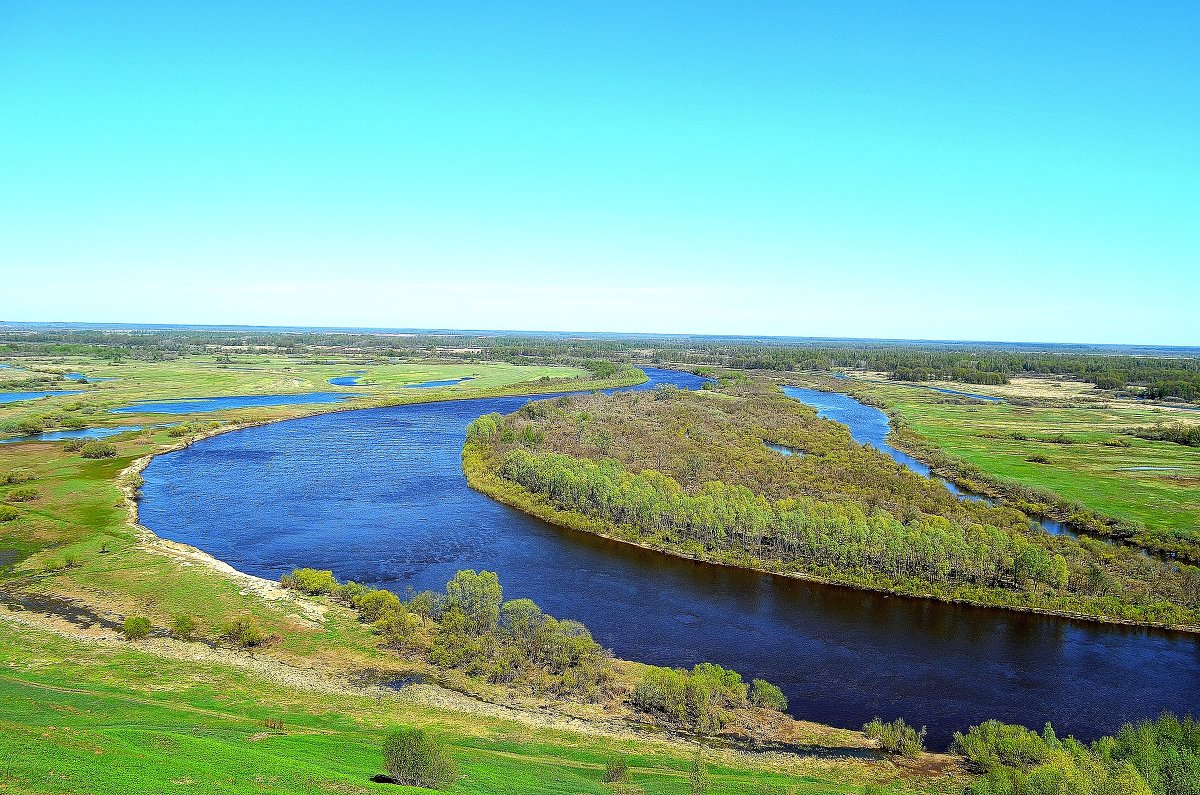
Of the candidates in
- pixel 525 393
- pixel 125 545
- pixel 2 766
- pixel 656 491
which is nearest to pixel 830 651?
pixel 656 491

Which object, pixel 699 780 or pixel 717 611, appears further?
pixel 717 611

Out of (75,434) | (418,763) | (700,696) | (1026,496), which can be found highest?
(75,434)

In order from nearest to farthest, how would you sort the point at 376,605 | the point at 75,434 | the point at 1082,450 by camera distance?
the point at 376,605 → the point at 75,434 → the point at 1082,450

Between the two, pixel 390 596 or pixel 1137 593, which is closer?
pixel 390 596

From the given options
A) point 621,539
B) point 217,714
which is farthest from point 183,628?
point 621,539

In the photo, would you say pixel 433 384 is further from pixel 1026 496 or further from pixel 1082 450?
pixel 1082 450

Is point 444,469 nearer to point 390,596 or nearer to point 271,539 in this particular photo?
point 271,539

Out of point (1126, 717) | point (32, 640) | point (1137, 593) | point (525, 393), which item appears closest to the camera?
point (1126, 717)
